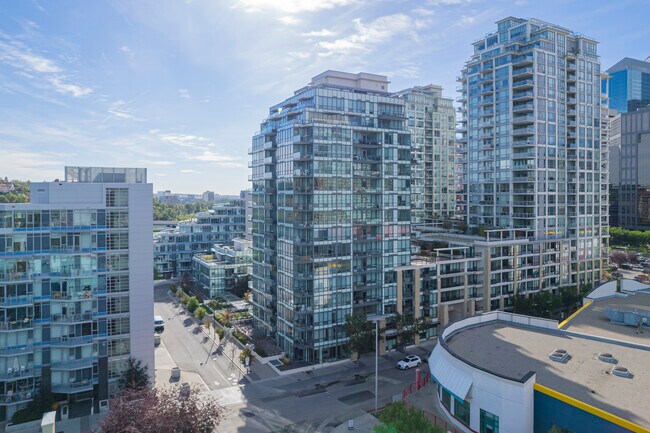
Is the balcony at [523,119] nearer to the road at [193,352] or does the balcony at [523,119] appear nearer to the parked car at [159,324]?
the road at [193,352]

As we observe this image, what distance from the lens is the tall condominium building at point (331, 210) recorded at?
6272 cm

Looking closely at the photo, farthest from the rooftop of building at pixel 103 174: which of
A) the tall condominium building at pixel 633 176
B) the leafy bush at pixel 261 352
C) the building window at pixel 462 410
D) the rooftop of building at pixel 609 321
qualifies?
the tall condominium building at pixel 633 176

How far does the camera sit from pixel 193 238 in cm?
12481

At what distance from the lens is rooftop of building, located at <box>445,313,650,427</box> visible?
115 feet

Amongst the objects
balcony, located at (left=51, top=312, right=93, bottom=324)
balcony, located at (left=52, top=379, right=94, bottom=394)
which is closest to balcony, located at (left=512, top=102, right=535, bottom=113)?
balcony, located at (left=51, top=312, right=93, bottom=324)

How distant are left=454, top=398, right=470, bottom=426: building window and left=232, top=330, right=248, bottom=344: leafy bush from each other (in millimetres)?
36696

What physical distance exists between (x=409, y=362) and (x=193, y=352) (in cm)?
3249

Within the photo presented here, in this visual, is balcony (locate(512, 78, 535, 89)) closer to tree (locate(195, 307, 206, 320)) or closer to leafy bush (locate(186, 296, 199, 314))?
tree (locate(195, 307, 206, 320))

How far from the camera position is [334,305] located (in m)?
64.1

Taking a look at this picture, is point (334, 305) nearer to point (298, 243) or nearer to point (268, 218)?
point (298, 243)

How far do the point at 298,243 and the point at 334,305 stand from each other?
10.5 m

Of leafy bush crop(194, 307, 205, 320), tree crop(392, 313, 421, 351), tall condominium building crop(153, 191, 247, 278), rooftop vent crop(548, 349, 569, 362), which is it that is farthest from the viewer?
tall condominium building crop(153, 191, 247, 278)

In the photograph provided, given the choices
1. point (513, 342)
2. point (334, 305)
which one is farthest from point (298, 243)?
point (513, 342)

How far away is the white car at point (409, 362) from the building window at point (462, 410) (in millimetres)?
17584
